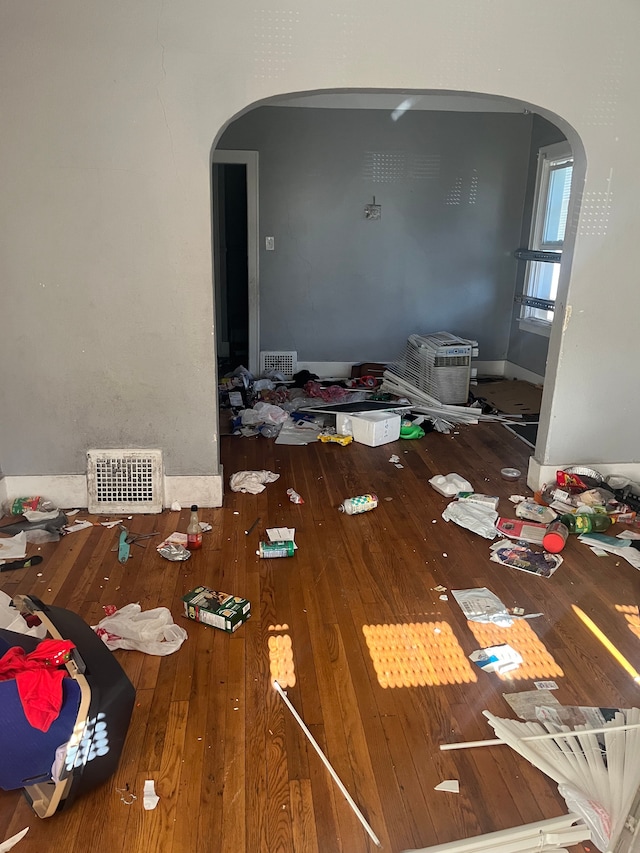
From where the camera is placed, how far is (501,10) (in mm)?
2881

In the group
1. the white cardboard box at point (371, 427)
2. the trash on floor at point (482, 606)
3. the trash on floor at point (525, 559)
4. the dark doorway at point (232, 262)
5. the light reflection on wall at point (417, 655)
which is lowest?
the light reflection on wall at point (417, 655)

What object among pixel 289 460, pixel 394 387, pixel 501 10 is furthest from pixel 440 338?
pixel 501 10

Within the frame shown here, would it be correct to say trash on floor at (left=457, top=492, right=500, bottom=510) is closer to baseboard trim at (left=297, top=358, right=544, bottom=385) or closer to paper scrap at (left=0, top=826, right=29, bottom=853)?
paper scrap at (left=0, top=826, right=29, bottom=853)

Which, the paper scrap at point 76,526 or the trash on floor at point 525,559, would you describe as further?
the paper scrap at point 76,526

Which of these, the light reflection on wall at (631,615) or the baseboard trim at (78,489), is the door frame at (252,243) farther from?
the light reflection on wall at (631,615)

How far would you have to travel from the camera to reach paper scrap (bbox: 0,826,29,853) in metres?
1.52

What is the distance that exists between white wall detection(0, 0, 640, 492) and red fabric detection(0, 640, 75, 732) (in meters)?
1.70

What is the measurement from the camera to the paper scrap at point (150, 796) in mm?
1642

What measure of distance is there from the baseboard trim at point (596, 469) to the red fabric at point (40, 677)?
277 centimetres

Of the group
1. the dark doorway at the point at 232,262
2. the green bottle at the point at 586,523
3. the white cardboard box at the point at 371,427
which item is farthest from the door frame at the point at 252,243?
the green bottle at the point at 586,523

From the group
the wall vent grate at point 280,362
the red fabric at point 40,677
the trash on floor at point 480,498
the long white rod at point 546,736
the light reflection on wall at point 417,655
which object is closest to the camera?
the red fabric at point 40,677

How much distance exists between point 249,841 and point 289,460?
2.74m

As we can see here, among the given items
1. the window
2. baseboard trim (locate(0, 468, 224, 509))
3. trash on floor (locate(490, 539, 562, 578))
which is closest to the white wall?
baseboard trim (locate(0, 468, 224, 509))

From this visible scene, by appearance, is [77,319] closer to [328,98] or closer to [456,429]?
[456,429]
